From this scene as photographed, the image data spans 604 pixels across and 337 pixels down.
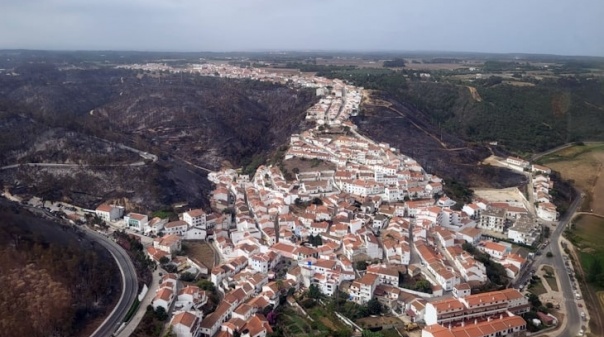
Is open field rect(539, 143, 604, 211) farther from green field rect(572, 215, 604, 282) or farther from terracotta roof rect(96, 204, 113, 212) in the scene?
terracotta roof rect(96, 204, 113, 212)

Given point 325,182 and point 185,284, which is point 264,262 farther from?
point 325,182

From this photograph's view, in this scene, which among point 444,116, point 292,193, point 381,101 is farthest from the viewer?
point 444,116

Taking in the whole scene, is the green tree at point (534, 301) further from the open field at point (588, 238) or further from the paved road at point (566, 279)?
the open field at point (588, 238)

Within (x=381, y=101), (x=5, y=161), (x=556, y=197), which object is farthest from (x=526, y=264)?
(x=5, y=161)

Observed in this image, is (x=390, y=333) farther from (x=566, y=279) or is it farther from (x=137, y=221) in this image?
(x=137, y=221)

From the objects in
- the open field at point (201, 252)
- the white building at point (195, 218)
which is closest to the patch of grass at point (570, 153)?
the white building at point (195, 218)

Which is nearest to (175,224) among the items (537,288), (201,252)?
(201,252)
